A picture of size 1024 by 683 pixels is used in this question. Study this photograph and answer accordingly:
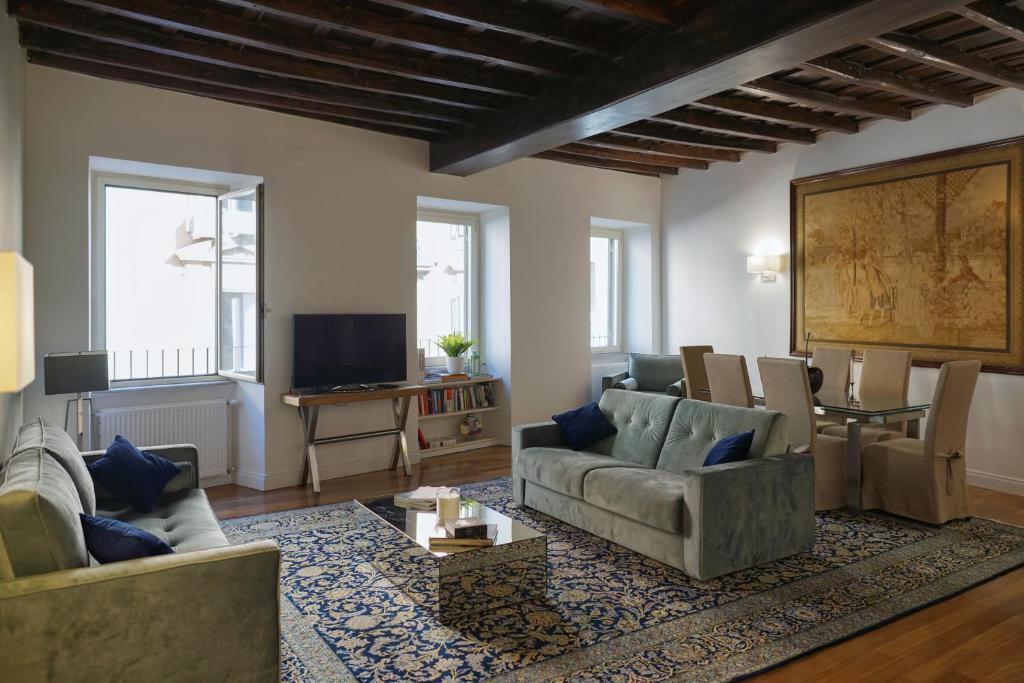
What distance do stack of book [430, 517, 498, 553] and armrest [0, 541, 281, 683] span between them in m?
0.96

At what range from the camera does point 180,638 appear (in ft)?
6.88

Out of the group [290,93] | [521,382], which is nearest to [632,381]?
[521,382]

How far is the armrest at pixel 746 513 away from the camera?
11.2 ft

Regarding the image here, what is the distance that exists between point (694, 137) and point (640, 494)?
3738 millimetres

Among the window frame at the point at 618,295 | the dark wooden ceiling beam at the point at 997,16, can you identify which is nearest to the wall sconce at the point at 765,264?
the window frame at the point at 618,295

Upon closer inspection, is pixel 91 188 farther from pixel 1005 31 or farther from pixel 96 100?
pixel 1005 31

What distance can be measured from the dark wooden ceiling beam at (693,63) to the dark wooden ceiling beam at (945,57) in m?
0.95

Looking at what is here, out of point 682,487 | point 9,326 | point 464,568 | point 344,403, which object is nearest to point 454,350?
point 344,403

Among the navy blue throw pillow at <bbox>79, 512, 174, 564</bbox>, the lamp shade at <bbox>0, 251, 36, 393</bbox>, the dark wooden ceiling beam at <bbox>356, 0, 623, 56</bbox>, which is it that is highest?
the dark wooden ceiling beam at <bbox>356, 0, 623, 56</bbox>

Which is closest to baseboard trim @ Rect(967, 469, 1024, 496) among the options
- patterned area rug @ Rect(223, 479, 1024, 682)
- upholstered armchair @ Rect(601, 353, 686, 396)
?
patterned area rug @ Rect(223, 479, 1024, 682)

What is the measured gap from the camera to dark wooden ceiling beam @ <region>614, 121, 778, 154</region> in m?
5.87

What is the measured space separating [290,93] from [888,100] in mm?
4418

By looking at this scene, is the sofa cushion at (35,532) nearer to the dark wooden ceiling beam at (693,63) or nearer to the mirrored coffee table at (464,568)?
the mirrored coffee table at (464,568)

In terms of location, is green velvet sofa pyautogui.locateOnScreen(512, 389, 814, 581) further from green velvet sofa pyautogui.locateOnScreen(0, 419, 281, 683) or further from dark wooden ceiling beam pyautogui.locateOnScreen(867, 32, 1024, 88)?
dark wooden ceiling beam pyautogui.locateOnScreen(867, 32, 1024, 88)
